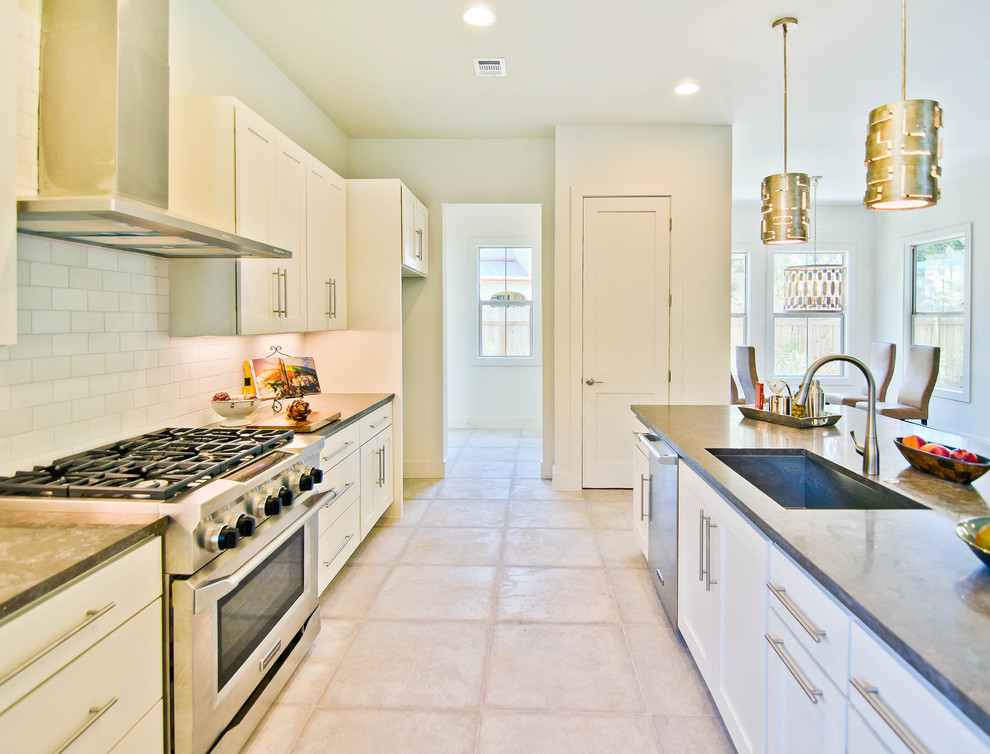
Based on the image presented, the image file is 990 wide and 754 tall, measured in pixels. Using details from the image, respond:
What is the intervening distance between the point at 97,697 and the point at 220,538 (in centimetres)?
44

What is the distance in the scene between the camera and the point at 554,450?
5004mm

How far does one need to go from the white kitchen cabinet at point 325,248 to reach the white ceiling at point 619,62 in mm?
710

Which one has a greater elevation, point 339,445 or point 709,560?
point 339,445

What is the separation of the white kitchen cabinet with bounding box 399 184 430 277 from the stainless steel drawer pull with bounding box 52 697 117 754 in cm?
327

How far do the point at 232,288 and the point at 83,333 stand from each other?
0.58 metres

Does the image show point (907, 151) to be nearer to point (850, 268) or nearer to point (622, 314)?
point (622, 314)

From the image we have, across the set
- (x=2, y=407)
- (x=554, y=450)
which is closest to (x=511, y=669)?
(x=2, y=407)

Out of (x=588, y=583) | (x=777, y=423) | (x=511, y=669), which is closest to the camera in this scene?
(x=511, y=669)

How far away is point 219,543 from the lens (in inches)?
63.2

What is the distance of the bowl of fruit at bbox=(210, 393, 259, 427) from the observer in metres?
2.70

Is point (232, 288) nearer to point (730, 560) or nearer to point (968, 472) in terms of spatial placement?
point (730, 560)

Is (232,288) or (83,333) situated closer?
(83,333)

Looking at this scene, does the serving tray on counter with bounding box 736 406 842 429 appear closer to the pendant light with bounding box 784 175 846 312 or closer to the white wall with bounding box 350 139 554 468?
the white wall with bounding box 350 139 554 468

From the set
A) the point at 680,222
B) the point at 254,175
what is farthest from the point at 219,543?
the point at 680,222
